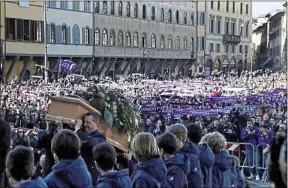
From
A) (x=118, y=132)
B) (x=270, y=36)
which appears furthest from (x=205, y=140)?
(x=270, y=36)

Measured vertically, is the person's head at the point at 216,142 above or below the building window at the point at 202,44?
below

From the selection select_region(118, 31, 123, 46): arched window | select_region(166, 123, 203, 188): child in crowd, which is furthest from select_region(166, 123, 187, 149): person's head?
select_region(118, 31, 123, 46): arched window

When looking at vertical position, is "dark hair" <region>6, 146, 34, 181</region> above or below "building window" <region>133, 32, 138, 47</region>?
below

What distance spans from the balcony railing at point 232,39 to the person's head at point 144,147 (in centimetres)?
6371

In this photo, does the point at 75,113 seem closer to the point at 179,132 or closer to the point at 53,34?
the point at 179,132

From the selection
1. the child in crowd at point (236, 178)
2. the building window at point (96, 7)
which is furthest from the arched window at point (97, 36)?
the child in crowd at point (236, 178)

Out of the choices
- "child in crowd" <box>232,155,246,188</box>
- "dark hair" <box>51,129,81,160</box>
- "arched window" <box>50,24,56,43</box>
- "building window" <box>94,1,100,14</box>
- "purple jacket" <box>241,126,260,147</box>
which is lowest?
"purple jacket" <box>241,126,260,147</box>

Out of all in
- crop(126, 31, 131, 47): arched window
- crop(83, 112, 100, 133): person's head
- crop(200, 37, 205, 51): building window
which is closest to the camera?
crop(83, 112, 100, 133): person's head

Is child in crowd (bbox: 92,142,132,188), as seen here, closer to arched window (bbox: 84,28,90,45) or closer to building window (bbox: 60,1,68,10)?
building window (bbox: 60,1,68,10)

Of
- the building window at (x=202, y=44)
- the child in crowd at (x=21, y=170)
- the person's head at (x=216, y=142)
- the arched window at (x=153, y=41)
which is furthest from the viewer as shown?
the building window at (x=202, y=44)

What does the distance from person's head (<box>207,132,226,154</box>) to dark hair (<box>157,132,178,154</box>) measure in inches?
30.9

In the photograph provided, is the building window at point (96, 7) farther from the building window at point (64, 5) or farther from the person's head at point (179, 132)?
the person's head at point (179, 132)

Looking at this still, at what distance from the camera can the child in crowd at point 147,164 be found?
516 centimetres

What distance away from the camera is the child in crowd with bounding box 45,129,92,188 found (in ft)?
15.6
